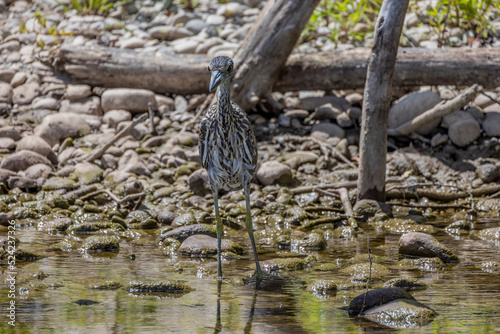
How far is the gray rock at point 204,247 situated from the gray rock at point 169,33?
6984 mm

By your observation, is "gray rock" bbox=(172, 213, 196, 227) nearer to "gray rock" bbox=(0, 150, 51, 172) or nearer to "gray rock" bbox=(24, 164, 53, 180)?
"gray rock" bbox=(24, 164, 53, 180)

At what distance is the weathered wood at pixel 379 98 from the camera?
7.22 meters

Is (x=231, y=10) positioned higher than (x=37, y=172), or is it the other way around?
(x=231, y=10)

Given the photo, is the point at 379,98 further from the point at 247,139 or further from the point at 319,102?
the point at 319,102

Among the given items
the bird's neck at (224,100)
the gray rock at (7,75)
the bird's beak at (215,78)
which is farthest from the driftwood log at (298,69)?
the bird's beak at (215,78)

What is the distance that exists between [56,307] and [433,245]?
326 centimetres

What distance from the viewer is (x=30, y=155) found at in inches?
359

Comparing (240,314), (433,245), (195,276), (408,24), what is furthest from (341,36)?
(240,314)

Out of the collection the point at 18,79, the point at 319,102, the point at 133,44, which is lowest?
the point at 319,102

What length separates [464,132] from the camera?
9211 millimetres

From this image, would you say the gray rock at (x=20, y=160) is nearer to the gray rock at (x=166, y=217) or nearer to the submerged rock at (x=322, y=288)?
the gray rock at (x=166, y=217)

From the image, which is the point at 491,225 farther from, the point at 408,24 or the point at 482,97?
the point at 408,24

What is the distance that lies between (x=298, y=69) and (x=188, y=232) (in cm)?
399

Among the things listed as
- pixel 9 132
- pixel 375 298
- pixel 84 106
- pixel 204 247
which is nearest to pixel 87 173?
pixel 9 132
